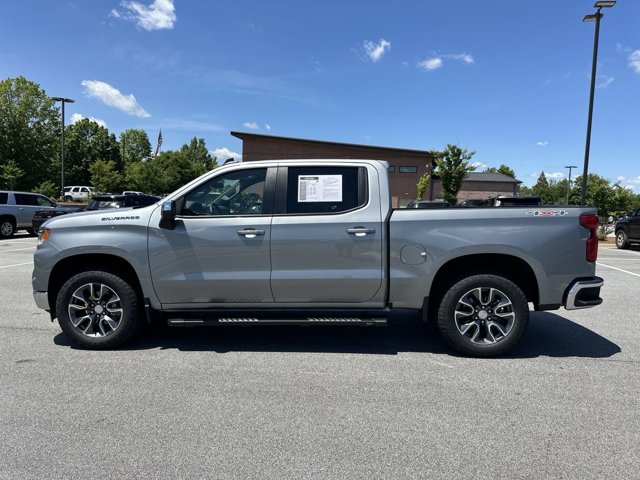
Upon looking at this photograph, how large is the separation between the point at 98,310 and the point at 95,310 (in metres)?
0.03

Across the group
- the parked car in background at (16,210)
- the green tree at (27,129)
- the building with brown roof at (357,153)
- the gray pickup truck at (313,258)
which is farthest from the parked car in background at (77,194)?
the gray pickup truck at (313,258)

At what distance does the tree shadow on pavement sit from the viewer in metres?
4.76

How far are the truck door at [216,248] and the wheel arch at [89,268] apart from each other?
0.38 meters

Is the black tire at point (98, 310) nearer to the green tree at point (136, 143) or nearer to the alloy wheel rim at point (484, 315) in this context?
the alloy wheel rim at point (484, 315)

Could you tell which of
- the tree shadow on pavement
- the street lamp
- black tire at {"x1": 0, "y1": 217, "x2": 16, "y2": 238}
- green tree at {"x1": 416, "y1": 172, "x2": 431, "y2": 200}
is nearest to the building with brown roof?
green tree at {"x1": 416, "y1": 172, "x2": 431, "y2": 200}

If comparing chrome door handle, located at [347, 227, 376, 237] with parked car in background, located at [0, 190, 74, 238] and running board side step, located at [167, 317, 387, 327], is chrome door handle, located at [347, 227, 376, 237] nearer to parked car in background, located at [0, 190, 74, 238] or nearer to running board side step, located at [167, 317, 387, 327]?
running board side step, located at [167, 317, 387, 327]

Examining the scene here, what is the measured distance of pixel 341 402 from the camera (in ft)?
11.5

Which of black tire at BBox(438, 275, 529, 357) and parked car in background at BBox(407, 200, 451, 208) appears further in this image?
parked car in background at BBox(407, 200, 451, 208)

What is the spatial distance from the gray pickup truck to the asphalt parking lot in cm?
43

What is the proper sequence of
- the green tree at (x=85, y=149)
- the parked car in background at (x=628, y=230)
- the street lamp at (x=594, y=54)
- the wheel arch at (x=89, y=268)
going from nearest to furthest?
1. the wheel arch at (x=89, y=268)
2. the street lamp at (x=594, y=54)
3. the parked car in background at (x=628, y=230)
4. the green tree at (x=85, y=149)

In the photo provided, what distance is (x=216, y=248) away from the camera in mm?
4418

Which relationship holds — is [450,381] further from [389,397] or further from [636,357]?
[636,357]

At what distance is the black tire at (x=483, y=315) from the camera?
14.4ft

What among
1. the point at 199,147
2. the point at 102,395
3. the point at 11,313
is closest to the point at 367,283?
the point at 102,395
